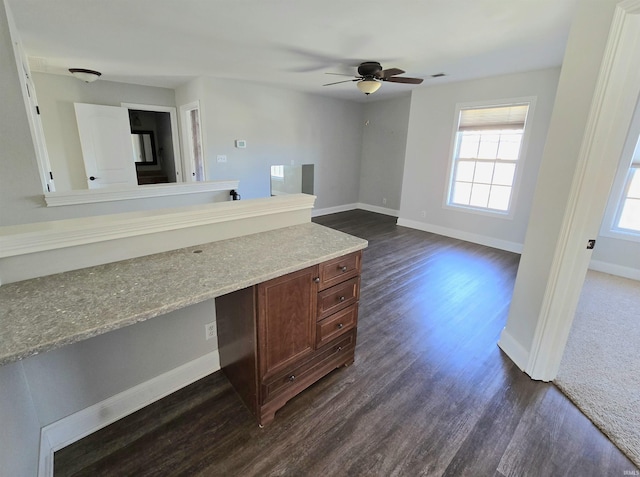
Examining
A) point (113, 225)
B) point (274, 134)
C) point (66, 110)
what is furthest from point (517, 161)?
point (66, 110)

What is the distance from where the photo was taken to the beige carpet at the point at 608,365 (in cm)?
165

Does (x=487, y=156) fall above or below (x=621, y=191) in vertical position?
above

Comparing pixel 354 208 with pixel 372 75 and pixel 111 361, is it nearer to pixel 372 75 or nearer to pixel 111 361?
pixel 372 75

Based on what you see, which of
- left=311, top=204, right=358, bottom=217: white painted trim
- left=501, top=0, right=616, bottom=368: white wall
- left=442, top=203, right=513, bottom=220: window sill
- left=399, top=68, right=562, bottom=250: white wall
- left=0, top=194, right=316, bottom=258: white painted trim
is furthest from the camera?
left=311, top=204, right=358, bottom=217: white painted trim

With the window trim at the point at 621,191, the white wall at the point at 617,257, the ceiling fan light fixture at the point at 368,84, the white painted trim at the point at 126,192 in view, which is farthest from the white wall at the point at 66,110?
the white wall at the point at 617,257

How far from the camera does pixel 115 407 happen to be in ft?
5.15

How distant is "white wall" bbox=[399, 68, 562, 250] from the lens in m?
3.83

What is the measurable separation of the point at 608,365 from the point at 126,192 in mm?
4232

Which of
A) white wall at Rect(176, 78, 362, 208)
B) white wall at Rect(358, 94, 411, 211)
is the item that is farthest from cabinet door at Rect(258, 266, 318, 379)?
white wall at Rect(358, 94, 411, 211)

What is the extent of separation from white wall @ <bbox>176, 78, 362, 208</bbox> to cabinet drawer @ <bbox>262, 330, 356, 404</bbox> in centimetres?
376

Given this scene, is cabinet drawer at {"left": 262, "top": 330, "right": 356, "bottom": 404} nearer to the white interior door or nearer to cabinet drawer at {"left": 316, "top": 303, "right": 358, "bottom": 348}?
cabinet drawer at {"left": 316, "top": 303, "right": 358, "bottom": 348}

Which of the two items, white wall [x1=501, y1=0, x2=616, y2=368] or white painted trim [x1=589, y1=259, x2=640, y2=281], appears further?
white painted trim [x1=589, y1=259, x2=640, y2=281]

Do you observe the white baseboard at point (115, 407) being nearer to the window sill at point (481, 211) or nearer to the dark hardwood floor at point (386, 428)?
the dark hardwood floor at point (386, 428)

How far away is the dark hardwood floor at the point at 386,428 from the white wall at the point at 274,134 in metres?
3.72
